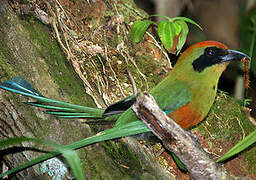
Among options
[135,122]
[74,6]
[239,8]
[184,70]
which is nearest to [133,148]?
[135,122]

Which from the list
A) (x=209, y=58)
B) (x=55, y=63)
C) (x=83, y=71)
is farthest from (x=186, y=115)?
(x=55, y=63)

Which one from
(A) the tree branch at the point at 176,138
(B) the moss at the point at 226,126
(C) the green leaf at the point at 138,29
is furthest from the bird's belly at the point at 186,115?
(C) the green leaf at the point at 138,29

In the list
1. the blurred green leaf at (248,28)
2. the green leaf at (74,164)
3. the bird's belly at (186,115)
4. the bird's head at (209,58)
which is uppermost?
the blurred green leaf at (248,28)

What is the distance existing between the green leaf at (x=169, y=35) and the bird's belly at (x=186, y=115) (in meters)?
0.91

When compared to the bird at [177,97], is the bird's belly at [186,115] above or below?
below

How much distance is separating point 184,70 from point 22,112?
152 centimetres

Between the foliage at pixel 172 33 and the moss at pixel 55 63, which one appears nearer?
the moss at pixel 55 63

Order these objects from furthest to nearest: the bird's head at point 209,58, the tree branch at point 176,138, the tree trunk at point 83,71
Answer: the bird's head at point 209,58, the tree trunk at point 83,71, the tree branch at point 176,138

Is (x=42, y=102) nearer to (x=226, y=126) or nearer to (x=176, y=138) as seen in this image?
(x=176, y=138)

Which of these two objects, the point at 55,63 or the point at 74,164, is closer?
the point at 74,164

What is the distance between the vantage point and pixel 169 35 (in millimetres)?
3898

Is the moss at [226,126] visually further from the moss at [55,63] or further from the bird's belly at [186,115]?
the moss at [55,63]

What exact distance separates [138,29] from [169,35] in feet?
1.38

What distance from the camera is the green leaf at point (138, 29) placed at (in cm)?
413
